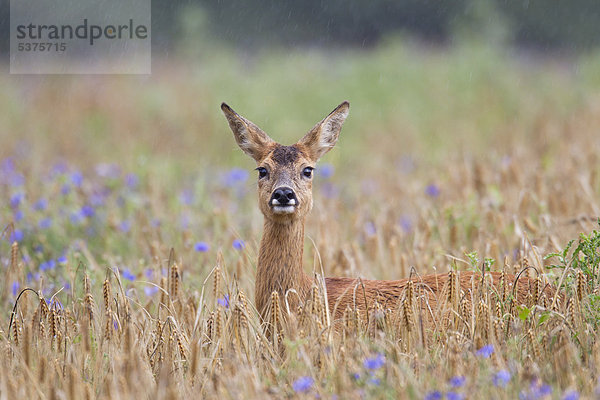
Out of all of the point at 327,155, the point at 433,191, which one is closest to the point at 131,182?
the point at 433,191

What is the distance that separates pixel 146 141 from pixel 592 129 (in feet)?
20.7

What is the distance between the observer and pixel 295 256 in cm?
513

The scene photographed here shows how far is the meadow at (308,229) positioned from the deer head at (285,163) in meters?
0.47

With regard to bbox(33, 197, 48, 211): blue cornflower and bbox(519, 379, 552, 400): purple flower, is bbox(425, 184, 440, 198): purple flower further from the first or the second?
bbox(519, 379, 552, 400): purple flower

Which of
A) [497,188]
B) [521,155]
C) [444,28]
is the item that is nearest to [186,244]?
[497,188]

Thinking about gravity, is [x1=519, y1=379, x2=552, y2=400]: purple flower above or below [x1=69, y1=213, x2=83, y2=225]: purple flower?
below

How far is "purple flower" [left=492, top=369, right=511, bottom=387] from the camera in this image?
3.27m

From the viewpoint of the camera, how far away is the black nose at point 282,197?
5.09 m

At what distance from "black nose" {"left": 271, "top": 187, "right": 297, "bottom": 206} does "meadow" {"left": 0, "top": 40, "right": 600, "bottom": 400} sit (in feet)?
1.51

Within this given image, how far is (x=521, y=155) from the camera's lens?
31.5ft

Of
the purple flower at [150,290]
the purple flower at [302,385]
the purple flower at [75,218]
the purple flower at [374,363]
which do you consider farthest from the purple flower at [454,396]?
the purple flower at [75,218]

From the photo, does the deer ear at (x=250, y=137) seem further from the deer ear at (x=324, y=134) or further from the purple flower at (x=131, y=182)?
the purple flower at (x=131, y=182)

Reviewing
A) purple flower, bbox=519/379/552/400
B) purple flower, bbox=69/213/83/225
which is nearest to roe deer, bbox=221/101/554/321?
purple flower, bbox=519/379/552/400

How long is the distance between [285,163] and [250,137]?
0.45 m
